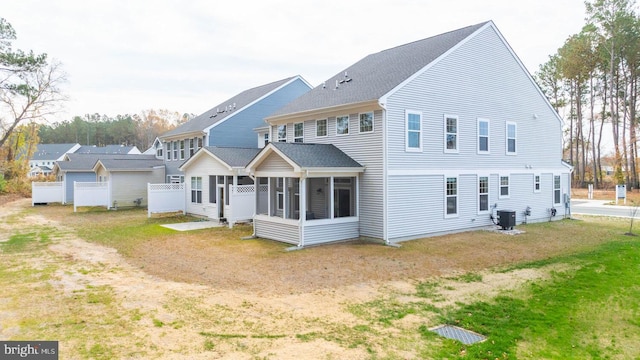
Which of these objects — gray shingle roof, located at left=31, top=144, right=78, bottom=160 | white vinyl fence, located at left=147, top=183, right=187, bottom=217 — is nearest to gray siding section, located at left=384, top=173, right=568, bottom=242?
white vinyl fence, located at left=147, top=183, right=187, bottom=217

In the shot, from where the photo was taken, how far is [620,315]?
7.33m

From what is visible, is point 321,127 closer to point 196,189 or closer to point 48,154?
point 196,189

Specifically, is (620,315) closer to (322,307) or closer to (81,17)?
(322,307)

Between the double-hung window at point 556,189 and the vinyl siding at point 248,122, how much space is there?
1644 centimetres

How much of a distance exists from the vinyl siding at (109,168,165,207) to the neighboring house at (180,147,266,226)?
7267 mm

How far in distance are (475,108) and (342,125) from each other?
19.0 feet

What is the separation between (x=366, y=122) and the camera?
562 inches

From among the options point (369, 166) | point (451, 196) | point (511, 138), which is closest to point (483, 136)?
point (511, 138)

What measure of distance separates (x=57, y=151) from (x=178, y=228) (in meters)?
73.5

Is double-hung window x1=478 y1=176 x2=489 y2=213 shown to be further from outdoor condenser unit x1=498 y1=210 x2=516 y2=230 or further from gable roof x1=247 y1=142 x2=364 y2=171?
gable roof x1=247 y1=142 x2=364 y2=171

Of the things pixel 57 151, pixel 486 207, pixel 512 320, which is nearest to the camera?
pixel 512 320

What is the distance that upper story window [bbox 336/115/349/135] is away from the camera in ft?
49.4

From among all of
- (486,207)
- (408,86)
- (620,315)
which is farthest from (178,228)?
(620,315)

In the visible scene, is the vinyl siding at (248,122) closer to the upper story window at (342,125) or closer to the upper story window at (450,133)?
the upper story window at (342,125)
